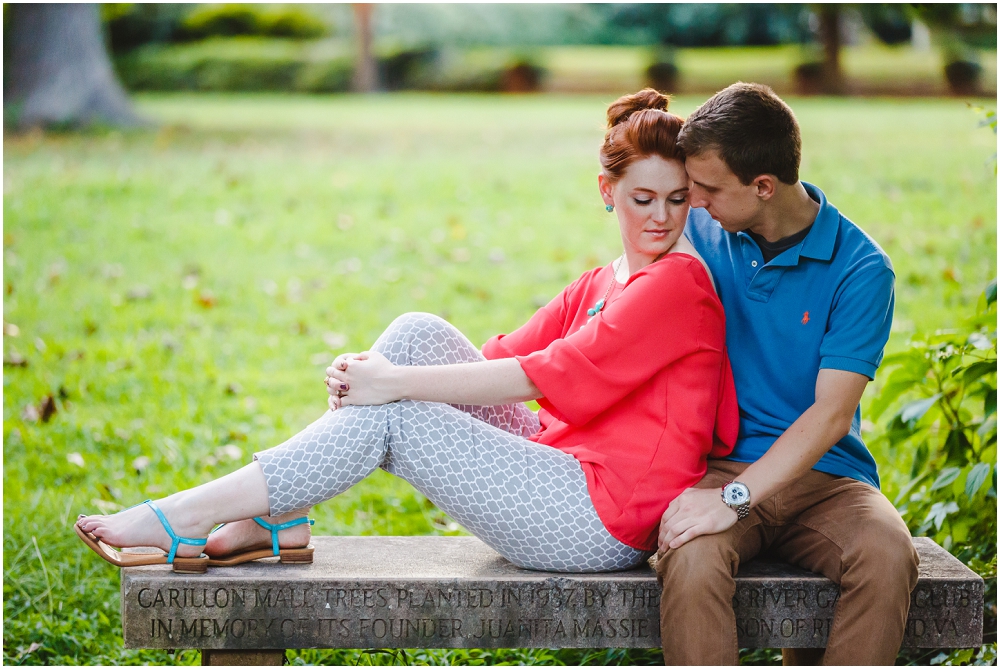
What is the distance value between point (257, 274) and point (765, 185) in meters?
4.78

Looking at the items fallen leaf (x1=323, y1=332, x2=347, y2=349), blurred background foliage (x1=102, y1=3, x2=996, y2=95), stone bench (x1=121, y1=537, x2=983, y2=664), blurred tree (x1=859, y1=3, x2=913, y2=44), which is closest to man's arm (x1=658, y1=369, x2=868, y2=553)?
stone bench (x1=121, y1=537, x2=983, y2=664)

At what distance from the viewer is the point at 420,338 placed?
8.80 ft

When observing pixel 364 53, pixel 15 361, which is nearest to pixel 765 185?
pixel 15 361

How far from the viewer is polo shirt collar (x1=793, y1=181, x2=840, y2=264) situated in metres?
2.53

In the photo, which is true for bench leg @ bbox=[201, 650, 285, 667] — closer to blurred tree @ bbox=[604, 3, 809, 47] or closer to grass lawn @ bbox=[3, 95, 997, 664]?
grass lawn @ bbox=[3, 95, 997, 664]

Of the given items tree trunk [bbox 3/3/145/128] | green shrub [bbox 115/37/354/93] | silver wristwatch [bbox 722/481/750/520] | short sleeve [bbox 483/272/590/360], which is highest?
green shrub [bbox 115/37/354/93]

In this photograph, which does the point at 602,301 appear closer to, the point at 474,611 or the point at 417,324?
the point at 417,324

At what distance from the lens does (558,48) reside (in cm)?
2261

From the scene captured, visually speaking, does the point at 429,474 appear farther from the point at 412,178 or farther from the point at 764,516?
the point at 412,178

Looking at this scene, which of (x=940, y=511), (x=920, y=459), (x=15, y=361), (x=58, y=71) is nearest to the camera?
(x=940, y=511)

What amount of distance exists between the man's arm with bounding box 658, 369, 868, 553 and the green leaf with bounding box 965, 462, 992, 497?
0.66 meters

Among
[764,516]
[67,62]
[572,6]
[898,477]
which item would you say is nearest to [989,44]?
[572,6]

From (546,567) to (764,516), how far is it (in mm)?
555

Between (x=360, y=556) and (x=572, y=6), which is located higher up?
(x=572, y=6)
